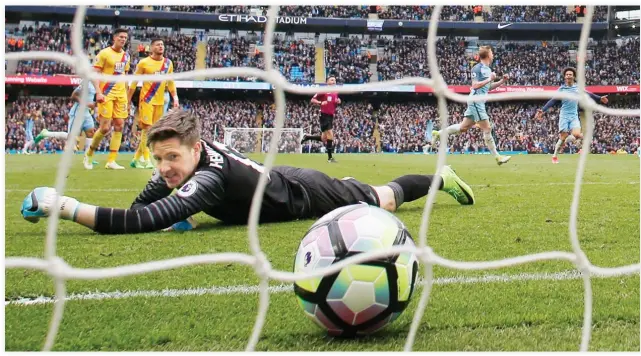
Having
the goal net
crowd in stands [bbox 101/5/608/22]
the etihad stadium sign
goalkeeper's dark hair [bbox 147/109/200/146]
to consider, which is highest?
crowd in stands [bbox 101/5/608/22]

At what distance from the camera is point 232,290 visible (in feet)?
7.86

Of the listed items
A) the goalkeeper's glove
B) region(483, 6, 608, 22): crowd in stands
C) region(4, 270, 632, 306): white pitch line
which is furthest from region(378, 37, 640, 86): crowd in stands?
region(4, 270, 632, 306): white pitch line

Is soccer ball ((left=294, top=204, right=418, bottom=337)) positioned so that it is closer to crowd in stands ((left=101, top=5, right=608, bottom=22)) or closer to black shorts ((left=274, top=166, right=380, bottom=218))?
black shorts ((left=274, top=166, right=380, bottom=218))

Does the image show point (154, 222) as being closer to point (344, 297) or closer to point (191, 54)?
point (344, 297)

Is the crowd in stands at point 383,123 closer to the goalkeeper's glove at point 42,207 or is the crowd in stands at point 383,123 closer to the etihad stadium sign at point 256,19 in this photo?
the etihad stadium sign at point 256,19

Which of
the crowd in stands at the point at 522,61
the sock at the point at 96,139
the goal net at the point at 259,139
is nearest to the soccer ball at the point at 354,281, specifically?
the sock at the point at 96,139

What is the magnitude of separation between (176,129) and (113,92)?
6.47 metres

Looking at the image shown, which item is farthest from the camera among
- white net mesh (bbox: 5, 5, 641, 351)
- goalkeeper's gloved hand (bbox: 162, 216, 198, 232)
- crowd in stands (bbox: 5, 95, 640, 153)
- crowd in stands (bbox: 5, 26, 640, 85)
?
crowd in stands (bbox: 5, 26, 640, 85)

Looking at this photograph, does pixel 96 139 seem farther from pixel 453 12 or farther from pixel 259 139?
pixel 453 12

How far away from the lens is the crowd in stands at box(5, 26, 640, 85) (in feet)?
100

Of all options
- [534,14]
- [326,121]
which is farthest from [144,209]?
[534,14]

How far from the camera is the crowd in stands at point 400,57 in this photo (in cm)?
3059

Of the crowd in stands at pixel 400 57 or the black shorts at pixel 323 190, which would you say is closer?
the black shorts at pixel 323 190

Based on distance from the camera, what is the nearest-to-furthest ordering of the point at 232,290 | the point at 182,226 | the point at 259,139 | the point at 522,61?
the point at 232,290, the point at 182,226, the point at 259,139, the point at 522,61
